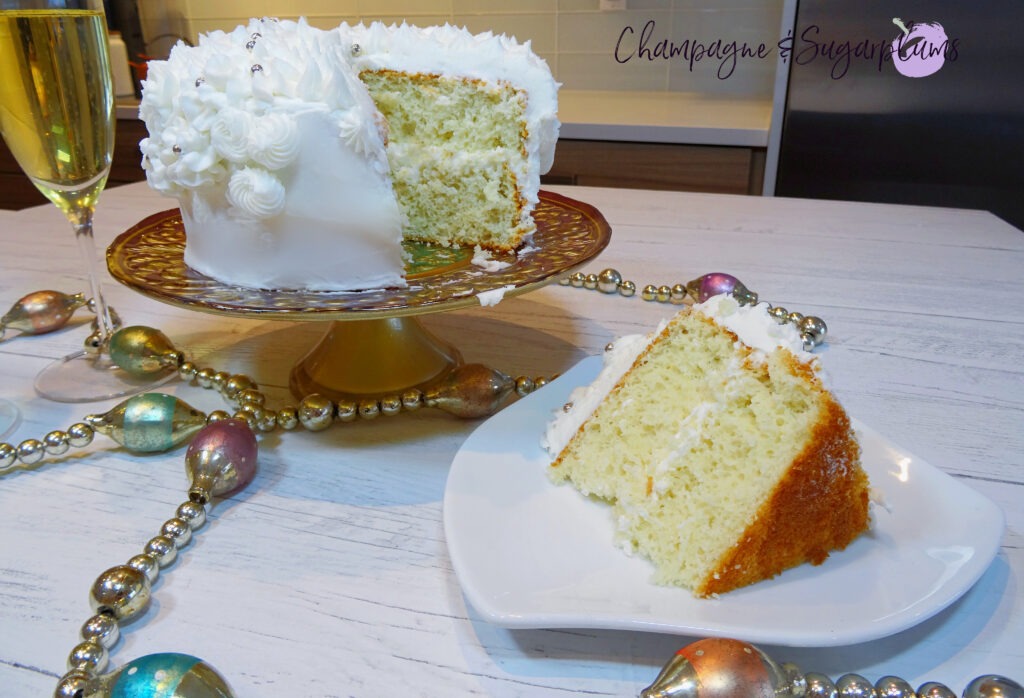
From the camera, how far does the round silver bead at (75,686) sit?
486 mm

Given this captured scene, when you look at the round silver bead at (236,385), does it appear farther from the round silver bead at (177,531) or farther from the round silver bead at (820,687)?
the round silver bead at (820,687)

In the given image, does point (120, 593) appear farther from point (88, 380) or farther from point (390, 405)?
A: point (88, 380)

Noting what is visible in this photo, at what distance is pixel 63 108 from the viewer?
86 cm

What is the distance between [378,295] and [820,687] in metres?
0.52

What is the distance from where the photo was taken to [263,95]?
739 mm

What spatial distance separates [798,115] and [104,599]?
222 centimetres

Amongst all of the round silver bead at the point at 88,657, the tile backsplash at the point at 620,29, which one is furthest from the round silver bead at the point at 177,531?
the tile backsplash at the point at 620,29

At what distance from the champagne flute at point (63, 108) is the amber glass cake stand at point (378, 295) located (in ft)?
0.28

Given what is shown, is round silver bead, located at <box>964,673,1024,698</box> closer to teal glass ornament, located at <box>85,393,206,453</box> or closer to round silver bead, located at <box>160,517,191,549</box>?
round silver bead, located at <box>160,517,191,549</box>

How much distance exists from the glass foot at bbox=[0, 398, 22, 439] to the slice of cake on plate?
62 cm

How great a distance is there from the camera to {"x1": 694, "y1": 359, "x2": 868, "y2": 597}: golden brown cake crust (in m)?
0.56

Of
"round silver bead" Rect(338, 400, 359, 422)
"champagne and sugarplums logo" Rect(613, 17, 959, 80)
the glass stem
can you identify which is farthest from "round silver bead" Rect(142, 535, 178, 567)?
"champagne and sugarplums logo" Rect(613, 17, 959, 80)

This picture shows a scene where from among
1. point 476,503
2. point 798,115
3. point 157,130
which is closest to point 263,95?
point 157,130

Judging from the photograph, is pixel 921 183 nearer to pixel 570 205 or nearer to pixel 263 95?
pixel 570 205
